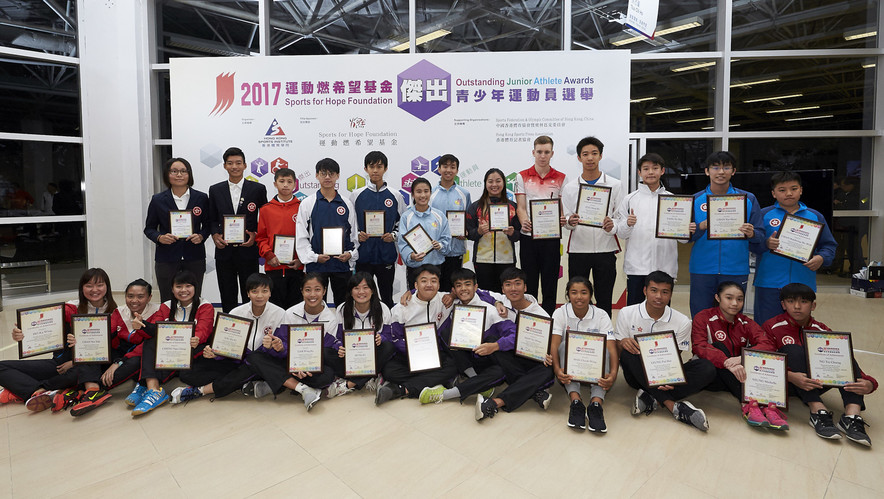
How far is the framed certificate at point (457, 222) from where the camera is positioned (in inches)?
160

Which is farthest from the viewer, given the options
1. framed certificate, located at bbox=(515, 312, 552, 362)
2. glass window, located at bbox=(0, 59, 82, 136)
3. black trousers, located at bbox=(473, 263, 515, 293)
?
glass window, located at bbox=(0, 59, 82, 136)

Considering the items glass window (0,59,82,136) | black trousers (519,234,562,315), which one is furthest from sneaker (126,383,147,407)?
glass window (0,59,82,136)

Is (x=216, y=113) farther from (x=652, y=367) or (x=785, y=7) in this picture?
(x=785, y=7)

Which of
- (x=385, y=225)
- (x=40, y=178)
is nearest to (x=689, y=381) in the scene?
(x=385, y=225)

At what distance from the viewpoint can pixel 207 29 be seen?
6.96 m

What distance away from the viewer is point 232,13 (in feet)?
22.5

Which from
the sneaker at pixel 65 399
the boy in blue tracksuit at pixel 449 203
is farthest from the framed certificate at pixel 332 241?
the sneaker at pixel 65 399

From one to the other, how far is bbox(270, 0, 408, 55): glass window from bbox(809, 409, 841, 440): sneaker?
6077 mm

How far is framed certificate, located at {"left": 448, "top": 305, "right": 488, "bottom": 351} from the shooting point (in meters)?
3.29

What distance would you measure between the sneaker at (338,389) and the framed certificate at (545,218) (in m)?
1.80

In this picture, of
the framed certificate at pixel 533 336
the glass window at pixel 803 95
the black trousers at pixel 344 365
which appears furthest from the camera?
the glass window at pixel 803 95

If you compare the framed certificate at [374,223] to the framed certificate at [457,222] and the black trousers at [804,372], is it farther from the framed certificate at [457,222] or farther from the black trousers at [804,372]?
the black trousers at [804,372]

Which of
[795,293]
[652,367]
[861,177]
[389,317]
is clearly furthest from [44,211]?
[861,177]

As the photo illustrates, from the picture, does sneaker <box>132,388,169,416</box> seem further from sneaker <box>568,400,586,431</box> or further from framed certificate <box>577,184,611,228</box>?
framed certificate <box>577,184,611,228</box>
